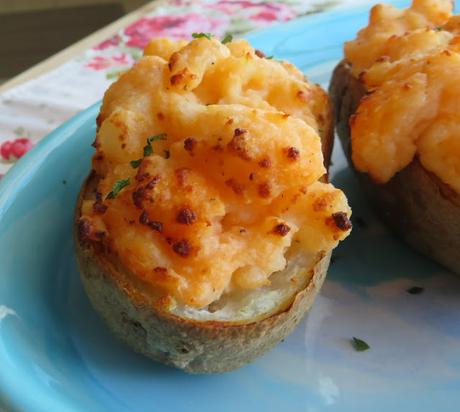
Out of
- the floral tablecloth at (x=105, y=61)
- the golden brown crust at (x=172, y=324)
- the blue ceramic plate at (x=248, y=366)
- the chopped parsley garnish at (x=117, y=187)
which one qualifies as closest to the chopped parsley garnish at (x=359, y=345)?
the blue ceramic plate at (x=248, y=366)

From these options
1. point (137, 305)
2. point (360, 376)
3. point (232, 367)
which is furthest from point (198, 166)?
point (360, 376)

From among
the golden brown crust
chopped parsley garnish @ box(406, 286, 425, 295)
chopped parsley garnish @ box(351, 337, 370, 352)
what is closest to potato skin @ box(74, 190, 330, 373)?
the golden brown crust

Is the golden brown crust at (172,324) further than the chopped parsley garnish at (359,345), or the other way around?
the chopped parsley garnish at (359,345)

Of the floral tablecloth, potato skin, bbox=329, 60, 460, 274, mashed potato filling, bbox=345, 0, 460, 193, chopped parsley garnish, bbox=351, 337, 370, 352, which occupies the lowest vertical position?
chopped parsley garnish, bbox=351, 337, 370, 352

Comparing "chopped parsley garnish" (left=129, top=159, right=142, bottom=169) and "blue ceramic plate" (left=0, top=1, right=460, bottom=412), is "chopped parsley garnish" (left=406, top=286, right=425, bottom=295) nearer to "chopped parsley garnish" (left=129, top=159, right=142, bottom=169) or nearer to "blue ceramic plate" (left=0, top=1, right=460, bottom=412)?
"blue ceramic plate" (left=0, top=1, right=460, bottom=412)

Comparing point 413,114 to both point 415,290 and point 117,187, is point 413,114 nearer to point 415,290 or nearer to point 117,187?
point 415,290

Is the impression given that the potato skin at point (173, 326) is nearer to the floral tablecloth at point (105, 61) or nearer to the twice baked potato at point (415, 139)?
the twice baked potato at point (415, 139)

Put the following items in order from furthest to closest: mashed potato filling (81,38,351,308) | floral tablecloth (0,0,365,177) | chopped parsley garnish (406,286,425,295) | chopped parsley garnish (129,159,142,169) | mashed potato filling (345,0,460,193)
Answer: floral tablecloth (0,0,365,177) → chopped parsley garnish (406,286,425,295) → mashed potato filling (345,0,460,193) → chopped parsley garnish (129,159,142,169) → mashed potato filling (81,38,351,308)
